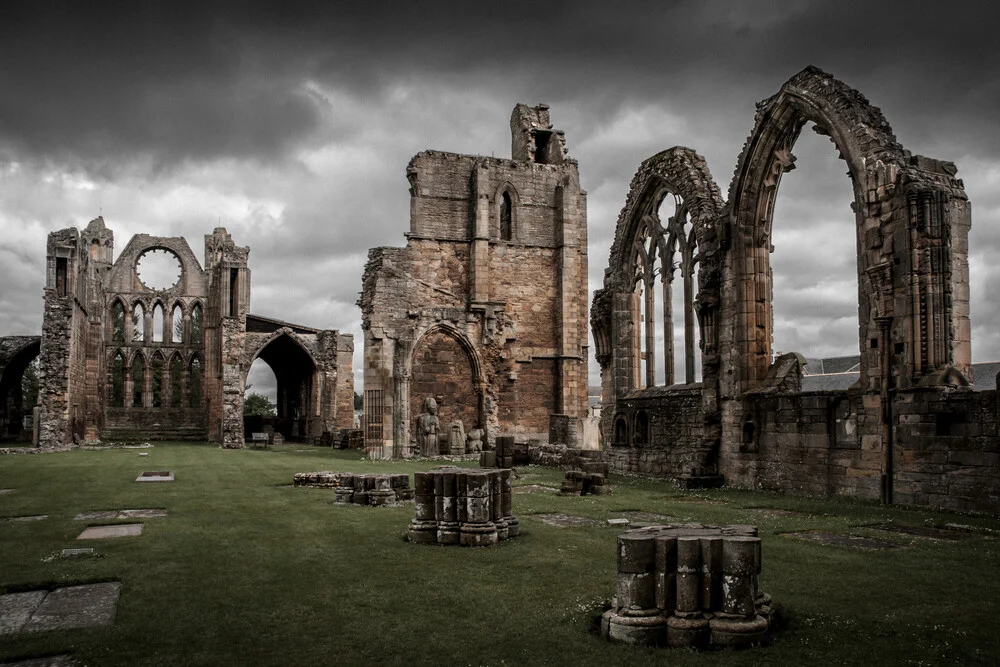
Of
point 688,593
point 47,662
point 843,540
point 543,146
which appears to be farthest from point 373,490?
point 543,146

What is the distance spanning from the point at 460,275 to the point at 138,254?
89.0ft

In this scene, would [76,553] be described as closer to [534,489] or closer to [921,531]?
[534,489]

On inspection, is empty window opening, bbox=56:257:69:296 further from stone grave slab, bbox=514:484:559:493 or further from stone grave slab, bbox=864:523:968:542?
stone grave slab, bbox=864:523:968:542

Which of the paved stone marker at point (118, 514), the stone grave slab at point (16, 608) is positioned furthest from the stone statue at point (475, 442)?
the stone grave slab at point (16, 608)

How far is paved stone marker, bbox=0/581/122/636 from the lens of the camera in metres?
4.82

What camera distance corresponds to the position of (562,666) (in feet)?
13.5

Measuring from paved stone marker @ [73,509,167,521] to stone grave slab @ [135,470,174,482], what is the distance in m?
4.13

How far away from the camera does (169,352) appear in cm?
4569

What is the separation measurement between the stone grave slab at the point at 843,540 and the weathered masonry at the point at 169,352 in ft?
84.1

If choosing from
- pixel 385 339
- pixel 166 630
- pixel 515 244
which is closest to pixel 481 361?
pixel 385 339

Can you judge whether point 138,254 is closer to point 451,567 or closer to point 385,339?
point 385,339

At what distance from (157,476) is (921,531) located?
40.1 feet

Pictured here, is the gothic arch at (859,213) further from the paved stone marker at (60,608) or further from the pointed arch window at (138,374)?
the pointed arch window at (138,374)

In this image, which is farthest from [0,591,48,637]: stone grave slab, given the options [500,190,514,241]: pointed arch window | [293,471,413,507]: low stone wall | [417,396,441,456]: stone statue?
[500,190,514,241]: pointed arch window
